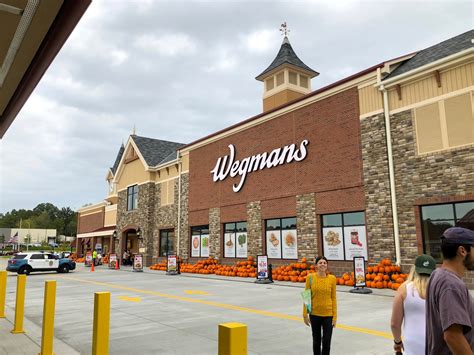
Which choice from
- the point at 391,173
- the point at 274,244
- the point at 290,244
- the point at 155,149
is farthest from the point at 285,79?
the point at 155,149

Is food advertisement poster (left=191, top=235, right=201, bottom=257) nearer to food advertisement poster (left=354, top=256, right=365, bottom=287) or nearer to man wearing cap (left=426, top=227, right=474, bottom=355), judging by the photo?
food advertisement poster (left=354, top=256, right=365, bottom=287)

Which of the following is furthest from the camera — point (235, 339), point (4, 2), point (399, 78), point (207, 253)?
point (207, 253)

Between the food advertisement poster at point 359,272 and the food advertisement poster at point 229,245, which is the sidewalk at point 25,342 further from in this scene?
the food advertisement poster at point 229,245

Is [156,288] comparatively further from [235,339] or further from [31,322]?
[235,339]

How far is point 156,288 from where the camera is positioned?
18375mm

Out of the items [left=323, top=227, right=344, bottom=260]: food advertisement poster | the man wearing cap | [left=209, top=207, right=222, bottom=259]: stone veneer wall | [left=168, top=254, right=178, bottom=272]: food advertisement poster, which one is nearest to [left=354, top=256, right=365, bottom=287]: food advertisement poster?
[left=323, top=227, right=344, bottom=260]: food advertisement poster

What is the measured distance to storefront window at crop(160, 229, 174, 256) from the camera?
3378cm

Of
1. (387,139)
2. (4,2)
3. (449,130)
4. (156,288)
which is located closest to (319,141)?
(387,139)

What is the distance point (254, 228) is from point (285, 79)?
1050cm

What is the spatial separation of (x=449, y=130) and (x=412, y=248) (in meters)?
5.03

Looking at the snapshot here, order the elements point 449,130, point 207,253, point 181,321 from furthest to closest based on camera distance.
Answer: point 207,253, point 449,130, point 181,321

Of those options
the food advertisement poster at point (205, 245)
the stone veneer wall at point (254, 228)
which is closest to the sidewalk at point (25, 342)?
the stone veneer wall at point (254, 228)

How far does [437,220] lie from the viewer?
16.1m

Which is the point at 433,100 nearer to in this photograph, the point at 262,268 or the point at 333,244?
the point at 333,244
